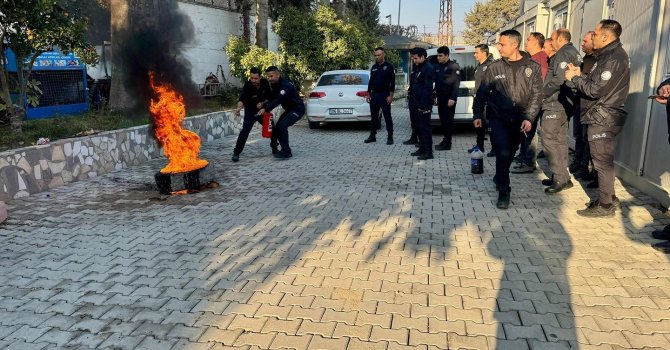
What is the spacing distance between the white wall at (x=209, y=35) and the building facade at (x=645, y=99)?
1351cm

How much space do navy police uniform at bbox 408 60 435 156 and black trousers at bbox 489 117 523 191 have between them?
2450 millimetres

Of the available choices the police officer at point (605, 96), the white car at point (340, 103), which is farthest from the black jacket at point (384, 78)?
the police officer at point (605, 96)

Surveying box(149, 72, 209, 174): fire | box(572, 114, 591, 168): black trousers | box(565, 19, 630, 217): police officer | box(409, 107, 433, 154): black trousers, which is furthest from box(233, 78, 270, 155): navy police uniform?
box(565, 19, 630, 217): police officer

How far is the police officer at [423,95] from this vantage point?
7.76 metres

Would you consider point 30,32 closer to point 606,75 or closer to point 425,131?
point 425,131

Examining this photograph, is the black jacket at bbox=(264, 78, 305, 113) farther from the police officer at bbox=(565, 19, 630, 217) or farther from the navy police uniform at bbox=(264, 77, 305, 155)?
the police officer at bbox=(565, 19, 630, 217)

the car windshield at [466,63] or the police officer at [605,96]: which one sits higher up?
the car windshield at [466,63]

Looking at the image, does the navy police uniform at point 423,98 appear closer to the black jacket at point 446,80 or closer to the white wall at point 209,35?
the black jacket at point 446,80

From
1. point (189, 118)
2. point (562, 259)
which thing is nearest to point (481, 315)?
point (562, 259)

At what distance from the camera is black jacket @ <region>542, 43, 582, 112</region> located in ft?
18.3

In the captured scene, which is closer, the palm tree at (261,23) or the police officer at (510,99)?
the police officer at (510,99)

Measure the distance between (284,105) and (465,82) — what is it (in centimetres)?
435

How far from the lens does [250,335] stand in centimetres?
283

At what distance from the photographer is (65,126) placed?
8203 mm
